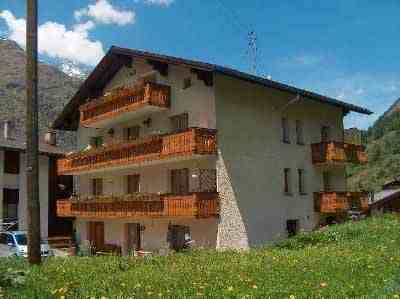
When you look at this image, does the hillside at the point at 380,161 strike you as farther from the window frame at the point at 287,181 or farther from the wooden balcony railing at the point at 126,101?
the wooden balcony railing at the point at 126,101

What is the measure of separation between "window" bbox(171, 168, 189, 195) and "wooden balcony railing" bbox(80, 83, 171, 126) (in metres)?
3.18

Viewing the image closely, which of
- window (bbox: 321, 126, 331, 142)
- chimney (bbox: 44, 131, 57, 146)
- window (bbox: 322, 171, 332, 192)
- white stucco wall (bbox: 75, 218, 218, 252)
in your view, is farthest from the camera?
chimney (bbox: 44, 131, 57, 146)

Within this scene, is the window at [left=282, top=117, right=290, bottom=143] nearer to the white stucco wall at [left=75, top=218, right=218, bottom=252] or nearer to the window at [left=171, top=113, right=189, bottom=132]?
the window at [left=171, top=113, right=189, bottom=132]

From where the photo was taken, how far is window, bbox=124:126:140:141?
28.7m

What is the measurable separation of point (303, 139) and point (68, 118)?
1497 centimetres

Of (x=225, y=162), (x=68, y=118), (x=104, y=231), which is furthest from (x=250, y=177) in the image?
(x=68, y=118)

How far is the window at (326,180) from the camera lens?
29.9m

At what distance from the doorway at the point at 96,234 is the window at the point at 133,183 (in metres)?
3.77

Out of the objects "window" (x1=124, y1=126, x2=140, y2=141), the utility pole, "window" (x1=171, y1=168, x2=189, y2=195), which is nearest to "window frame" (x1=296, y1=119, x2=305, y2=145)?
"window" (x1=171, y1=168, x2=189, y2=195)

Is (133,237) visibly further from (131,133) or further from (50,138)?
(50,138)

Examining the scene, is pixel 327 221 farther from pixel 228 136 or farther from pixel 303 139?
pixel 228 136

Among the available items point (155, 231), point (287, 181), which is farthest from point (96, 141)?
point (287, 181)

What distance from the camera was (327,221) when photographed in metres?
29.5

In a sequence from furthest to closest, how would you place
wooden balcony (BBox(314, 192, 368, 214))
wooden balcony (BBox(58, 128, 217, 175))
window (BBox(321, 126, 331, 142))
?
1. window (BBox(321, 126, 331, 142))
2. wooden balcony (BBox(314, 192, 368, 214))
3. wooden balcony (BBox(58, 128, 217, 175))
